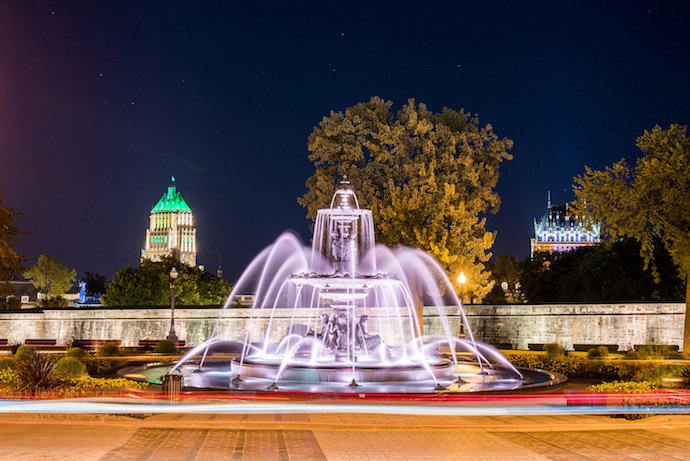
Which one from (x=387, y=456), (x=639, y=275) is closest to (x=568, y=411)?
(x=387, y=456)

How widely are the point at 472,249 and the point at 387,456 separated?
88.8ft

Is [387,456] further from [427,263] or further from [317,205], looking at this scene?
[317,205]

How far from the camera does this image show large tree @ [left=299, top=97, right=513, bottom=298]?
116ft

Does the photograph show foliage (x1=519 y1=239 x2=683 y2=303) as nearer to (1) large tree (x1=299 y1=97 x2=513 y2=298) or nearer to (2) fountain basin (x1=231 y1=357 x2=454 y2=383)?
(1) large tree (x1=299 y1=97 x2=513 y2=298)

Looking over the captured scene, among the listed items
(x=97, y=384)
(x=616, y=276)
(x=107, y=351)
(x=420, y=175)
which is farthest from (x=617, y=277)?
(x=97, y=384)

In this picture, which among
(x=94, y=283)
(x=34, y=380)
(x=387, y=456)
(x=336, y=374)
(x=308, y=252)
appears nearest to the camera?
(x=387, y=456)

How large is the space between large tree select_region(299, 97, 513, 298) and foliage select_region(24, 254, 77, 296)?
76695 mm

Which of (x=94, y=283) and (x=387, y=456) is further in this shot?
(x=94, y=283)

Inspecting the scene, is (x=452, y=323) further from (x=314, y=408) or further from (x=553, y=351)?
(x=314, y=408)

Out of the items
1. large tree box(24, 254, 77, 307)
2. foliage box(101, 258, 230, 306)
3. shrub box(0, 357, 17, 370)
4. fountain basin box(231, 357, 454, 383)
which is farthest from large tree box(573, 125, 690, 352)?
large tree box(24, 254, 77, 307)

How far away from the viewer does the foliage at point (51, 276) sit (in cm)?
10369

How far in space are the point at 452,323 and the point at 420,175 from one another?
43.1ft

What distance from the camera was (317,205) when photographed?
124 feet

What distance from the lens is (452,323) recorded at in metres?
45.2
